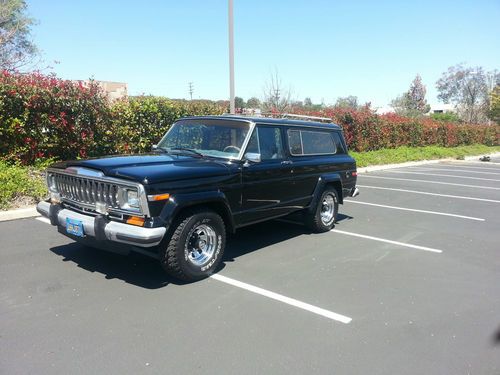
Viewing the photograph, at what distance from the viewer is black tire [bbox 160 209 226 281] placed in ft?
14.1

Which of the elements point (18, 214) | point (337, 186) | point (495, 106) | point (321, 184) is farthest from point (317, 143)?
point (495, 106)

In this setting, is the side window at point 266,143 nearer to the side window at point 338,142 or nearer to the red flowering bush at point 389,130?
the side window at point 338,142

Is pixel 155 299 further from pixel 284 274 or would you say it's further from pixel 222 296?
pixel 284 274

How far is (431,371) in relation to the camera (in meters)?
3.07

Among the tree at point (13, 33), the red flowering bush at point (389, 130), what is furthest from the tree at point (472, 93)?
the tree at point (13, 33)

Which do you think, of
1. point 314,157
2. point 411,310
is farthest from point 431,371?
point 314,157

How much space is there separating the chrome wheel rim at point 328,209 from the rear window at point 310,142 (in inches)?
31.2

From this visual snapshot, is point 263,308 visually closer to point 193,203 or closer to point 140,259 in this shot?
point 193,203

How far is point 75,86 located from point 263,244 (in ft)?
19.6

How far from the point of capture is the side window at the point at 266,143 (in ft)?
17.8

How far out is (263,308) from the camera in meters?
4.01

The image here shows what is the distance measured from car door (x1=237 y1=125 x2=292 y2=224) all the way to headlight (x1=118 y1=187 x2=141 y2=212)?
148 cm

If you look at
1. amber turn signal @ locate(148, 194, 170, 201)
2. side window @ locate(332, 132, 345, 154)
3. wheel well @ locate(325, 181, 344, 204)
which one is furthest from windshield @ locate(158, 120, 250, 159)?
side window @ locate(332, 132, 345, 154)

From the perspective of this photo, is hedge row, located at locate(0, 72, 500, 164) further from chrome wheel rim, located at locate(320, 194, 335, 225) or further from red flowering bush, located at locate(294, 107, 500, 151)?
red flowering bush, located at locate(294, 107, 500, 151)
